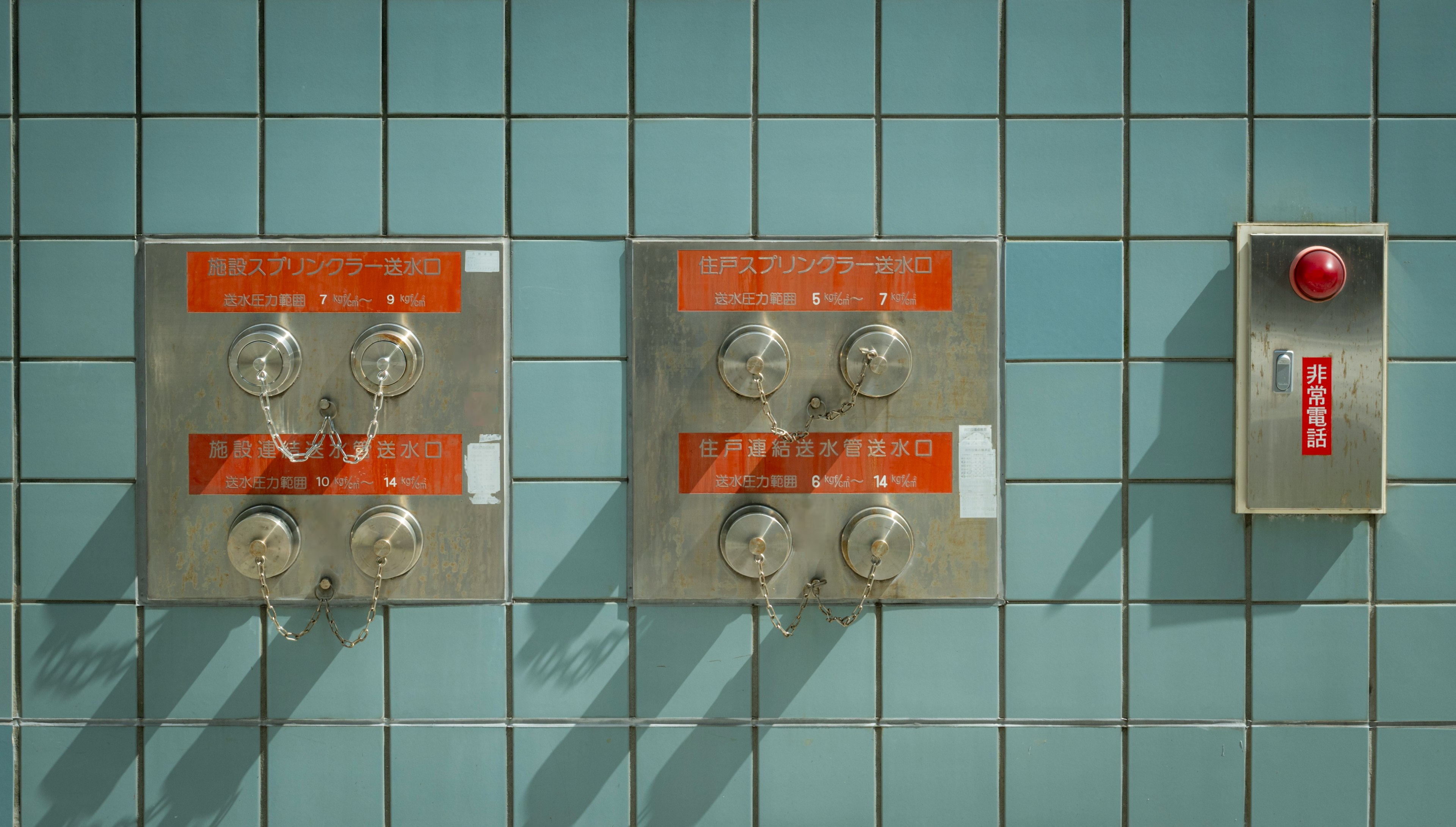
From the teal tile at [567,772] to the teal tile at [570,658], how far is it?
A: 0.03 metres

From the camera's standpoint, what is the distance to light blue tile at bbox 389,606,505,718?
198 cm

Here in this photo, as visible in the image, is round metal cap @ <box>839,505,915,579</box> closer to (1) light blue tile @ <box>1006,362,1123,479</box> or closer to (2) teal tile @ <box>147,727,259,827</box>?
(1) light blue tile @ <box>1006,362,1123,479</box>

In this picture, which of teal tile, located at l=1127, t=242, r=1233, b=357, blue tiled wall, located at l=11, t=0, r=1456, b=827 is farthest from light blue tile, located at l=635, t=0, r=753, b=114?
teal tile, located at l=1127, t=242, r=1233, b=357

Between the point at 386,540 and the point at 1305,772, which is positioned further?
the point at 1305,772

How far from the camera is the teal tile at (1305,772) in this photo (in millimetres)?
1990

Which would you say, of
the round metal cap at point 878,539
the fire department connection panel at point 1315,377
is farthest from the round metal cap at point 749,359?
the fire department connection panel at point 1315,377

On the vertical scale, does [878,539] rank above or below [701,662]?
above

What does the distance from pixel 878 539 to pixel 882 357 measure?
16.9 inches

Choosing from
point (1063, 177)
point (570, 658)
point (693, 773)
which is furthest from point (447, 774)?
point (1063, 177)

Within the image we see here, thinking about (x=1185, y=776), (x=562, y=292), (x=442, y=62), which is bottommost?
(x=1185, y=776)

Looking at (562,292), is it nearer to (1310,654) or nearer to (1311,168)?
(1311,168)

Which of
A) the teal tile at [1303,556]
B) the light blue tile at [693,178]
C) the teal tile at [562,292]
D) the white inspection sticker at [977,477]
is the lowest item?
the teal tile at [1303,556]

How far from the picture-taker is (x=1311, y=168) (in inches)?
77.5

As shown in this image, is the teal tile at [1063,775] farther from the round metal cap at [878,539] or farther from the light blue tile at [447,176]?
the light blue tile at [447,176]
